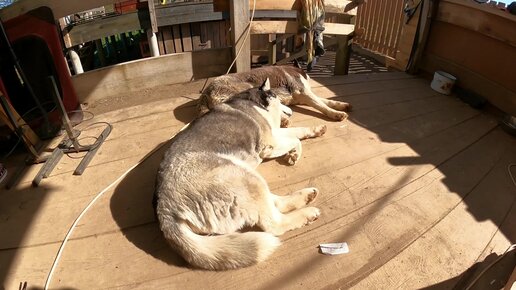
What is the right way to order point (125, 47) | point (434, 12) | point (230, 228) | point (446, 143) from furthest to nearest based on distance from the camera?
point (125, 47) → point (434, 12) → point (446, 143) → point (230, 228)

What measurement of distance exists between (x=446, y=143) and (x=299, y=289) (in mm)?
2401

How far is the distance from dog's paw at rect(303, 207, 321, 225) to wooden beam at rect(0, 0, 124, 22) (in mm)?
3259

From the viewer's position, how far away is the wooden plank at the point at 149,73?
389 centimetres

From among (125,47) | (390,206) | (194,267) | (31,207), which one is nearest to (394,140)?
(390,206)

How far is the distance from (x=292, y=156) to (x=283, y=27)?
2.58m

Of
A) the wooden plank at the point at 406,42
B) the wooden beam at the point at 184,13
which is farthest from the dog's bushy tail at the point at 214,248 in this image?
the wooden beam at the point at 184,13

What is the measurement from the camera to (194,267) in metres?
1.99

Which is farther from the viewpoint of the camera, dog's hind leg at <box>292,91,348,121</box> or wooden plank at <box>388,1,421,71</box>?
wooden plank at <box>388,1,421,71</box>

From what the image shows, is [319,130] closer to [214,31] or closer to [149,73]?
[149,73]

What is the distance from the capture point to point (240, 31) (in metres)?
4.20

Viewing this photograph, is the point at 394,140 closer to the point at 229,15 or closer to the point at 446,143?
the point at 446,143

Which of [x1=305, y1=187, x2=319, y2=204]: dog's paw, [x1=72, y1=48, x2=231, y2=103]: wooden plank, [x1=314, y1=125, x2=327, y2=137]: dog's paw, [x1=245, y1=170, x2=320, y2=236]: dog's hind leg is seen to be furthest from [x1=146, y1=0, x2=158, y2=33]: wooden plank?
[x1=305, y1=187, x2=319, y2=204]: dog's paw

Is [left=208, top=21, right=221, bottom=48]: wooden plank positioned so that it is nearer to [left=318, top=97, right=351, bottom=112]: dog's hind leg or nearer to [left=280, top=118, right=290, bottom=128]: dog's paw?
[left=318, top=97, right=351, bottom=112]: dog's hind leg

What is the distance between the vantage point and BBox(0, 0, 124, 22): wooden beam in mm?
3036
